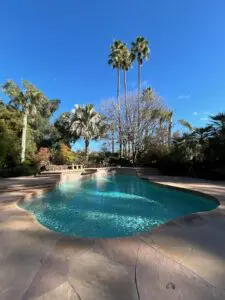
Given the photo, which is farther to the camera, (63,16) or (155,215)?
(63,16)

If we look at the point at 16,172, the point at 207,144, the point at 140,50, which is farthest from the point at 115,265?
the point at 140,50

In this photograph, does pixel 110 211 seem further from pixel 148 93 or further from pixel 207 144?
pixel 148 93

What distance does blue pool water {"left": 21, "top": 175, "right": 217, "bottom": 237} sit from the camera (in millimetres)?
5305

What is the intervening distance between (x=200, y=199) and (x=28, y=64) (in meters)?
21.8

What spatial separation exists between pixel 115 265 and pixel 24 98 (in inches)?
730

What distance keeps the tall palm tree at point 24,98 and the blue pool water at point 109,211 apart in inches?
412

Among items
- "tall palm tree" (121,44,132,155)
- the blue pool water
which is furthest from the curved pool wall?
"tall palm tree" (121,44,132,155)

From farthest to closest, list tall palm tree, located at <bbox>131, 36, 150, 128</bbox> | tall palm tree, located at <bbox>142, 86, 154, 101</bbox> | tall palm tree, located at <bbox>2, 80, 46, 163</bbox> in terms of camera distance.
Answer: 1. tall palm tree, located at <bbox>142, 86, 154, 101</bbox>
2. tall palm tree, located at <bbox>131, 36, 150, 128</bbox>
3. tall palm tree, located at <bbox>2, 80, 46, 163</bbox>

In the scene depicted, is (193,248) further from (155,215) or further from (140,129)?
(140,129)

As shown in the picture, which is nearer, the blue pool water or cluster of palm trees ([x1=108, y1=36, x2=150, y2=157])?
the blue pool water

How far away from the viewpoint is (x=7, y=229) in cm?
404

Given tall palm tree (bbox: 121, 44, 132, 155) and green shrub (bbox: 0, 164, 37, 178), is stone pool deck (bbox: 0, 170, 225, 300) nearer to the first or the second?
green shrub (bbox: 0, 164, 37, 178)

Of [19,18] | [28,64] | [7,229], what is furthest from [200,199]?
[28,64]

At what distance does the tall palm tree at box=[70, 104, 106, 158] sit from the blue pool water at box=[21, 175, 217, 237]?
1773 cm
